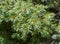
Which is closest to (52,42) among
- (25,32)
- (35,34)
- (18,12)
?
(35,34)

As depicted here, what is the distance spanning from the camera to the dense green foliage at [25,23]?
1.72 m

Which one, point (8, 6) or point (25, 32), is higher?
point (8, 6)

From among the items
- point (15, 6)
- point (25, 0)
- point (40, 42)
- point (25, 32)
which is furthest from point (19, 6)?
point (40, 42)

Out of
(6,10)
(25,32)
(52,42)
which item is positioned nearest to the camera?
(25,32)

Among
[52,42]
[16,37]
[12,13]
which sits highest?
[12,13]

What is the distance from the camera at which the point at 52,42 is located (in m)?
1.95

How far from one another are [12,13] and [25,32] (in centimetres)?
26

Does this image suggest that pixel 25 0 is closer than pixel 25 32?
No

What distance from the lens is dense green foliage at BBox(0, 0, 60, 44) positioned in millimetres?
1719

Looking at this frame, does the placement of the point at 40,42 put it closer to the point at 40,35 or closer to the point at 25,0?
the point at 40,35

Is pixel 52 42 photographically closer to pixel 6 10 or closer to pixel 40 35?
pixel 40 35

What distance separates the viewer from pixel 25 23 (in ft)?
5.70

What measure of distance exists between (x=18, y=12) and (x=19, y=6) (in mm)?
82

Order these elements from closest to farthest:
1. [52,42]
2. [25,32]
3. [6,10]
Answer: [25,32] → [6,10] → [52,42]
